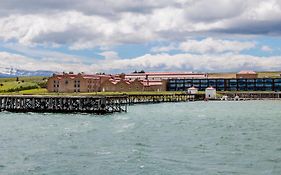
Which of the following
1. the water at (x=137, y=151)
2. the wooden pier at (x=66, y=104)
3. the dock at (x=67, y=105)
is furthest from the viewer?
the wooden pier at (x=66, y=104)

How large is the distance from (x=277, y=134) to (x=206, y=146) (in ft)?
48.5

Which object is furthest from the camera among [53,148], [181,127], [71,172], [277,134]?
[181,127]

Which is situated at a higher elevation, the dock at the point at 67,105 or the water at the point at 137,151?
the dock at the point at 67,105

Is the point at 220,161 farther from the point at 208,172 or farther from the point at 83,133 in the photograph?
the point at 83,133

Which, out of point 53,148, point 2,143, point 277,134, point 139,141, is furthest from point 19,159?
point 277,134

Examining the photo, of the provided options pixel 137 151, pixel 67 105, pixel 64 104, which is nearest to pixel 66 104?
pixel 67 105

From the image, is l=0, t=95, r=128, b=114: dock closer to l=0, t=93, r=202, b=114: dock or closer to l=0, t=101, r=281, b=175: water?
l=0, t=93, r=202, b=114: dock

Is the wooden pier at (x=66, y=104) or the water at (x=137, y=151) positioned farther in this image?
the wooden pier at (x=66, y=104)

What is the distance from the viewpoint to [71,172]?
37531 mm

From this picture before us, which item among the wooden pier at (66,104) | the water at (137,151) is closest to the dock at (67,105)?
the wooden pier at (66,104)

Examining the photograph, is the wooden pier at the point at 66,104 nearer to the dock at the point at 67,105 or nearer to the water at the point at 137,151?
the dock at the point at 67,105

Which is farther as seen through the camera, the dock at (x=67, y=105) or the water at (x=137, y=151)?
the dock at (x=67, y=105)

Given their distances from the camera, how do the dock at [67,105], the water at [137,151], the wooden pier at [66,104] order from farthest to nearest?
the wooden pier at [66,104] → the dock at [67,105] → the water at [137,151]

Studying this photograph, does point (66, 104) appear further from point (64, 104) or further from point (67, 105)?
point (64, 104)
